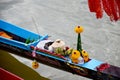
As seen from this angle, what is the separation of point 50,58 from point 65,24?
2769 mm

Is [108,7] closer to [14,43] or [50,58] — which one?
[50,58]

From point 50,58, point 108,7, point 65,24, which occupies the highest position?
point 108,7

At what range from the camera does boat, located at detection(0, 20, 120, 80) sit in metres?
2.65

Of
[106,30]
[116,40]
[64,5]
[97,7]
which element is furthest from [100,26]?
[97,7]

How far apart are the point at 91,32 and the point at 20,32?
1994 mm

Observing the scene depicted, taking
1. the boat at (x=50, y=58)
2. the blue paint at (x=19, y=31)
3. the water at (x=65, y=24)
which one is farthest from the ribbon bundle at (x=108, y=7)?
the water at (x=65, y=24)

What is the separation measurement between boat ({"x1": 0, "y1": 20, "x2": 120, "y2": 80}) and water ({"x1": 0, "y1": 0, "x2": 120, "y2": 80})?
0.82m

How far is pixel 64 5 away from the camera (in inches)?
262

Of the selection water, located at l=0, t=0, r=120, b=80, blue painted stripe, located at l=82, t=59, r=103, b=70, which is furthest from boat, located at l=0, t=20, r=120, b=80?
water, located at l=0, t=0, r=120, b=80

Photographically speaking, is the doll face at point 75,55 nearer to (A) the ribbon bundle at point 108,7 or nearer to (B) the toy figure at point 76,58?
(B) the toy figure at point 76,58

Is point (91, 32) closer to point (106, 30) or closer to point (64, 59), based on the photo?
point (106, 30)

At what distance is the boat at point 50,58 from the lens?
2648 millimetres

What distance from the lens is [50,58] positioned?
2975mm

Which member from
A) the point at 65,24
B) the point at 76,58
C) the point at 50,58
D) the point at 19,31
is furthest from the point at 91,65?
the point at 65,24
